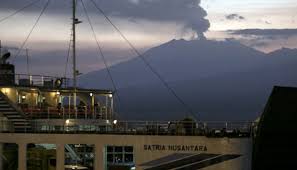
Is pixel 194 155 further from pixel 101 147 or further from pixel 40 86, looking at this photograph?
pixel 40 86

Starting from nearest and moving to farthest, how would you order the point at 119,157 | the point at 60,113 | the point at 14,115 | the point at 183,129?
the point at 183,129
the point at 14,115
the point at 60,113
the point at 119,157

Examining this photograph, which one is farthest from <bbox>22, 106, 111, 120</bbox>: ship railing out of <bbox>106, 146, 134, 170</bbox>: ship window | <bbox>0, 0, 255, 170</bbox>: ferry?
<bbox>106, 146, 134, 170</bbox>: ship window

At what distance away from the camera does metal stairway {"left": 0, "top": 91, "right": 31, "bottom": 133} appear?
30.6 meters

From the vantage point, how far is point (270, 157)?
24.1m

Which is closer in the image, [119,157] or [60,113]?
[60,113]

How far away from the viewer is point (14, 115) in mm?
30984

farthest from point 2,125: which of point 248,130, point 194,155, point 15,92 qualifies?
point 248,130

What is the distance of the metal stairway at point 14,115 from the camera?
30.6m

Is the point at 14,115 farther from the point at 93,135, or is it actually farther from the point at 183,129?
the point at 183,129

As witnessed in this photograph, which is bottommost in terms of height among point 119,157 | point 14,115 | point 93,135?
point 119,157

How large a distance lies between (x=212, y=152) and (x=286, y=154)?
3.04 m

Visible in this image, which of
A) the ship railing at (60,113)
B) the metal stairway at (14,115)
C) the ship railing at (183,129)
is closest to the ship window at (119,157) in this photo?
the ship railing at (60,113)

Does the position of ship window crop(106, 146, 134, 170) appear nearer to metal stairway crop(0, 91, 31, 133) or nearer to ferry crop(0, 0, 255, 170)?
ferry crop(0, 0, 255, 170)

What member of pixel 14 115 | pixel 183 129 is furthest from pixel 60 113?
pixel 183 129
